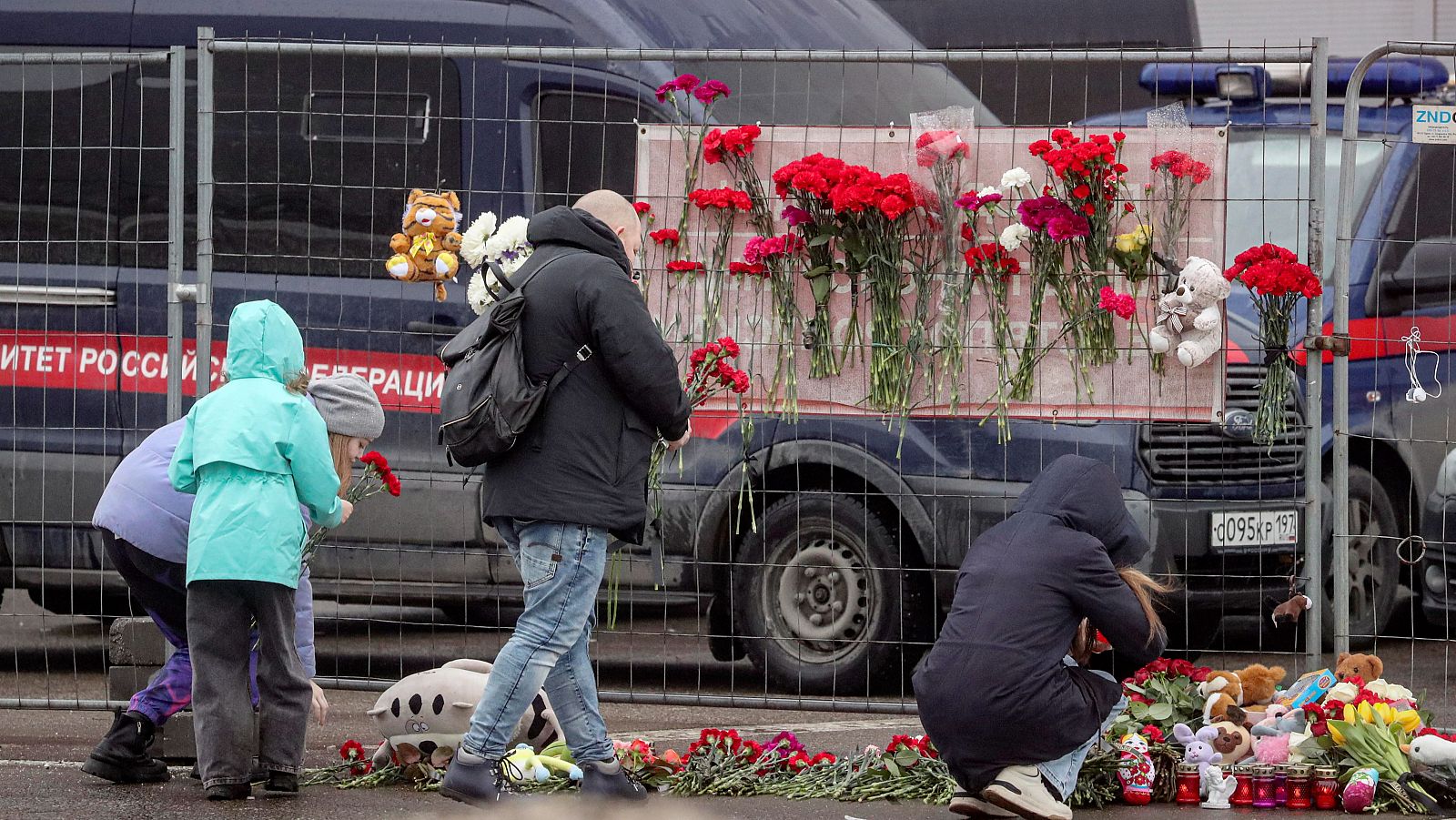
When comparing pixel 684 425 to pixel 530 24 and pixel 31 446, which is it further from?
pixel 31 446

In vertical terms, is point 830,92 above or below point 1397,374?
above

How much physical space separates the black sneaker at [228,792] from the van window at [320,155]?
264 centimetres

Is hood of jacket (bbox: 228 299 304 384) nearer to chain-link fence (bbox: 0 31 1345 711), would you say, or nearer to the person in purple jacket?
the person in purple jacket

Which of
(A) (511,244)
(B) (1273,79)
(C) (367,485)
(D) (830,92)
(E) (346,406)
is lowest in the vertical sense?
(C) (367,485)

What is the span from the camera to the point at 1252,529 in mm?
7273

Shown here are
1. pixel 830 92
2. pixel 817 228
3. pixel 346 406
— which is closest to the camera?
pixel 346 406

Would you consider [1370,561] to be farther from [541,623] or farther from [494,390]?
[494,390]

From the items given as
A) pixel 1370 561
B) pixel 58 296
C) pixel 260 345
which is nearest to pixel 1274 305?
pixel 1370 561

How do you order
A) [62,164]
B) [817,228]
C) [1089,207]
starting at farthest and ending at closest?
[62,164], [817,228], [1089,207]

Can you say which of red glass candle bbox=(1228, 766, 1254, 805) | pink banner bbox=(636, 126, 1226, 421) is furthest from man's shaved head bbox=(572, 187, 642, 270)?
red glass candle bbox=(1228, 766, 1254, 805)

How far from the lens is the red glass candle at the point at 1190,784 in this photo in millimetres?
5730

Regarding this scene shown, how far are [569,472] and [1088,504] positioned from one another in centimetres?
146

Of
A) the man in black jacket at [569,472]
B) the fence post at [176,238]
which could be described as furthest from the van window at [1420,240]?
the fence post at [176,238]

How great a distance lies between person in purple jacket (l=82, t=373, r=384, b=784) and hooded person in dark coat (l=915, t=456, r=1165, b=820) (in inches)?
76.9
